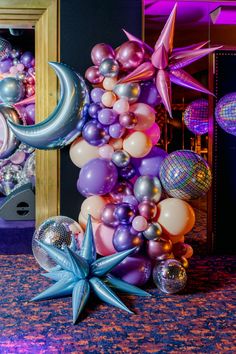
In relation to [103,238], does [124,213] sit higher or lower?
higher

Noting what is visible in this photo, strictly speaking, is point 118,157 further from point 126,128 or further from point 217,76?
point 217,76

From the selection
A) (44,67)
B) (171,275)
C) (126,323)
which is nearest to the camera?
(126,323)

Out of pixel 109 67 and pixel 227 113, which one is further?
pixel 227 113

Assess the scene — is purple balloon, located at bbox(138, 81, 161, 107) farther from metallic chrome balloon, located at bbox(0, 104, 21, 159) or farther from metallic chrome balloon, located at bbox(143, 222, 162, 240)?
metallic chrome balloon, located at bbox(0, 104, 21, 159)

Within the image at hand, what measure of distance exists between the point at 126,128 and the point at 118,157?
22cm

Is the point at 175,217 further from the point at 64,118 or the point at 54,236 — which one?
the point at 64,118

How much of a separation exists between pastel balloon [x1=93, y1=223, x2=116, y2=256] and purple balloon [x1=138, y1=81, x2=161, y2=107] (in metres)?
0.96

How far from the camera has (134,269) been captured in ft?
8.85

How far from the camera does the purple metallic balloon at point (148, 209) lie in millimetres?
2666

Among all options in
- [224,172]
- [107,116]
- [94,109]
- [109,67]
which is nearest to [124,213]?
[107,116]

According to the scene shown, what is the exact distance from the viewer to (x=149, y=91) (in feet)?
9.64

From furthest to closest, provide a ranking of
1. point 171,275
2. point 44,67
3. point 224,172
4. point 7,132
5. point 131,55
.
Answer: point 7,132 < point 224,172 < point 44,67 < point 131,55 < point 171,275

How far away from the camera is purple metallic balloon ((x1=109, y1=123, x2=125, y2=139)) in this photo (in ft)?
9.23

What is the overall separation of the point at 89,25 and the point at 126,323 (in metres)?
2.32
